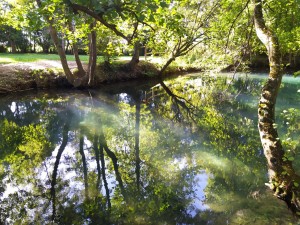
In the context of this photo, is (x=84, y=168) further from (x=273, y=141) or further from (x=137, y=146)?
(x=273, y=141)

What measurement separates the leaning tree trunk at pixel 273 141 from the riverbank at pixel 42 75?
14.9 metres

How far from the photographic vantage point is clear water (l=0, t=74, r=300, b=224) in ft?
16.9

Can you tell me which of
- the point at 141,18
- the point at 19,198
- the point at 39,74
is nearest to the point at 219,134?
the point at 19,198

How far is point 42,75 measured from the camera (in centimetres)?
1798

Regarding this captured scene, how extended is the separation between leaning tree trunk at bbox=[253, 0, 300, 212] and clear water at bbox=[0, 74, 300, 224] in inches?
18.1

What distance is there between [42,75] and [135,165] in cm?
1295

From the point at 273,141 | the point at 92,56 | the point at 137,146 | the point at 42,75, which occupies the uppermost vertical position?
the point at 92,56

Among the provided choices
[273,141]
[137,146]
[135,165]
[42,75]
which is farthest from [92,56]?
[273,141]

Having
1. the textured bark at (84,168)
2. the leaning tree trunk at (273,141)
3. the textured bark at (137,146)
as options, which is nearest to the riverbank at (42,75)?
the textured bark at (137,146)

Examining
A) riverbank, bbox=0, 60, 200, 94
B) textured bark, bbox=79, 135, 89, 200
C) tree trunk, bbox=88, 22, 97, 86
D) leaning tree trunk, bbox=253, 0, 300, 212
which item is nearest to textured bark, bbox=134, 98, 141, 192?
textured bark, bbox=79, 135, 89, 200

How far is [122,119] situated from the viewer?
457 inches

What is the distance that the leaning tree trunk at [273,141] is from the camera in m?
4.49

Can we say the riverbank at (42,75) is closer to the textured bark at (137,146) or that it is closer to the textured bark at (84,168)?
the textured bark at (137,146)

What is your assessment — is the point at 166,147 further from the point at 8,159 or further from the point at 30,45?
the point at 30,45
